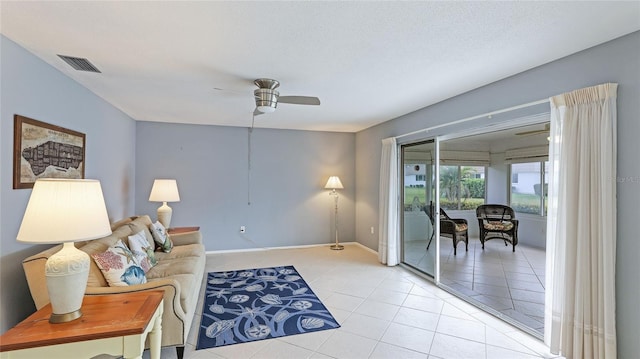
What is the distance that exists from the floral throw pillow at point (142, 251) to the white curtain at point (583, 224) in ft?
11.8

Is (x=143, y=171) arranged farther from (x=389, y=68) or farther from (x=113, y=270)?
(x=389, y=68)

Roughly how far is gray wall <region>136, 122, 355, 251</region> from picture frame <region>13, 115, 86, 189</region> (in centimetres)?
225

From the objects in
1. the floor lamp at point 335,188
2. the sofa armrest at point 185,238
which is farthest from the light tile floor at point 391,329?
the floor lamp at point 335,188

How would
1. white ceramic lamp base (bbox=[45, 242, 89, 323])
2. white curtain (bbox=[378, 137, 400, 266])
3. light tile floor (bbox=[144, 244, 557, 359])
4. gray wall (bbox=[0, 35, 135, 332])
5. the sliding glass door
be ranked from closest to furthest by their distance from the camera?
white ceramic lamp base (bbox=[45, 242, 89, 323]) → gray wall (bbox=[0, 35, 135, 332]) → light tile floor (bbox=[144, 244, 557, 359]) → the sliding glass door → white curtain (bbox=[378, 137, 400, 266])

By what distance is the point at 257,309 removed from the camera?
3.23 m

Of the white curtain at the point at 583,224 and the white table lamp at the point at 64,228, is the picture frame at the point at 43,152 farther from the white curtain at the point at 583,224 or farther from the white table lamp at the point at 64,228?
the white curtain at the point at 583,224

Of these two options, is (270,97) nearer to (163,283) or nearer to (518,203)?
(163,283)

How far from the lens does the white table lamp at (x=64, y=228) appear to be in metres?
1.59

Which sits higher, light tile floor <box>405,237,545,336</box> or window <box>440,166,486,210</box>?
window <box>440,166,486,210</box>

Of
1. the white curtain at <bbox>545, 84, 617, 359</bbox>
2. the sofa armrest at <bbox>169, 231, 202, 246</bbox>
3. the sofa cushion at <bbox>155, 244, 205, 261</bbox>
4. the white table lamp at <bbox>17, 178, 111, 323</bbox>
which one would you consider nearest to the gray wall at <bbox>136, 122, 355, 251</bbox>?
the sofa armrest at <bbox>169, 231, 202, 246</bbox>

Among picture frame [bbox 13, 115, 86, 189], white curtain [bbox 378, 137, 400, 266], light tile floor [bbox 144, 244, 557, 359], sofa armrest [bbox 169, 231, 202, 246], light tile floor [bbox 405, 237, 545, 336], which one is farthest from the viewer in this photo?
white curtain [bbox 378, 137, 400, 266]

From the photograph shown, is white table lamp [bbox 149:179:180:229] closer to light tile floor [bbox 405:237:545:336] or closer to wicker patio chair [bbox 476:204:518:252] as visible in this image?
light tile floor [bbox 405:237:545:336]

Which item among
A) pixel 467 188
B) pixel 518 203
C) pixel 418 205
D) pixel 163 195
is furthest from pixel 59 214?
pixel 518 203

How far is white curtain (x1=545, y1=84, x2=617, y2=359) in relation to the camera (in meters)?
2.04
